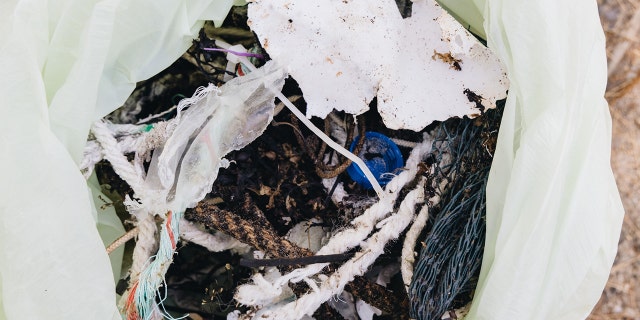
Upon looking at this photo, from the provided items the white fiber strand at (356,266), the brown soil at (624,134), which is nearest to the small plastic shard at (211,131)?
the white fiber strand at (356,266)

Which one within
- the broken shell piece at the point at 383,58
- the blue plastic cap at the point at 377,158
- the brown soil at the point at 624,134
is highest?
the broken shell piece at the point at 383,58

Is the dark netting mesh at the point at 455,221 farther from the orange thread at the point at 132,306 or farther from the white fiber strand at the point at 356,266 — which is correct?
the orange thread at the point at 132,306

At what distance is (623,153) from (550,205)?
308mm

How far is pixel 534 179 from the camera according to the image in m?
0.52

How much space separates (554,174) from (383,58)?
0.21m

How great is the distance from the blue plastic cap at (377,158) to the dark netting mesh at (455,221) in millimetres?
59

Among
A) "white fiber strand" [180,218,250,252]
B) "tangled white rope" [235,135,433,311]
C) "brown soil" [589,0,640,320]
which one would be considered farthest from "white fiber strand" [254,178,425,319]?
"brown soil" [589,0,640,320]

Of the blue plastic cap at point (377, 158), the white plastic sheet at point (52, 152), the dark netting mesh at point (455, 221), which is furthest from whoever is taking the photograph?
the blue plastic cap at point (377, 158)

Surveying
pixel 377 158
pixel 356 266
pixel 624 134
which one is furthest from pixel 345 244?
pixel 624 134

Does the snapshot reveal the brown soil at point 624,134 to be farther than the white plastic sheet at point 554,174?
Yes

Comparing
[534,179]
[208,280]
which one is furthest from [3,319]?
[534,179]

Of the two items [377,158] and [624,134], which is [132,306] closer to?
[377,158]

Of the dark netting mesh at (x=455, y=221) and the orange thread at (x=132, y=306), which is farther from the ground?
the orange thread at (x=132, y=306)

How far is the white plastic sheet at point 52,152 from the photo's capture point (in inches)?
18.7
